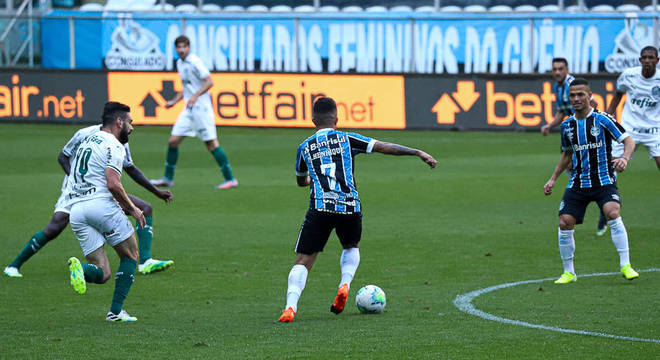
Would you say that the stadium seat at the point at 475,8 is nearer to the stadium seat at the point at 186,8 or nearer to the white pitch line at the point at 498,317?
the stadium seat at the point at 186,8

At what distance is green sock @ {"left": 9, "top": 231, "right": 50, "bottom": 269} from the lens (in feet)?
33.4

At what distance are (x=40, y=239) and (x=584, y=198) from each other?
5033mm

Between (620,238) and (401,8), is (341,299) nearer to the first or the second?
(620,238)

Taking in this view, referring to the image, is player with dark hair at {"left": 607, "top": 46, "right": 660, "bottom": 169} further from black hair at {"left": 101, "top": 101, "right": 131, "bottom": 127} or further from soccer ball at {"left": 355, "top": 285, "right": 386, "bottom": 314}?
black hair at {"left": 101, "top": 101, "right": 131, "bottom": 127}

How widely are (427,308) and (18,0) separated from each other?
85.4 feet

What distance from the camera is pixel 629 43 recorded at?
2650cm

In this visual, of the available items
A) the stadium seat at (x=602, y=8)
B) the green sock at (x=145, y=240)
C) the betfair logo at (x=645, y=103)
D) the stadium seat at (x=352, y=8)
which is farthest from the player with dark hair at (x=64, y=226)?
the stadium seat at (x=352, y=8)

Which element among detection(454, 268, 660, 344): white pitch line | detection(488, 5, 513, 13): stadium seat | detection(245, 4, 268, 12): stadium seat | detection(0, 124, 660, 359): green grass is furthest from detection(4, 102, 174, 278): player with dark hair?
detection(245, 4, 268, 12): stadium seat

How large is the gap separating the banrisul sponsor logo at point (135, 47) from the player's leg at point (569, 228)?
21413 millimetres

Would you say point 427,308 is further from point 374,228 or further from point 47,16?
point 47,16

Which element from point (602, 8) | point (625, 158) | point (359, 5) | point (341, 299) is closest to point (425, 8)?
point (359, 5)

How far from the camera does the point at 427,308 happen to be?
336 inches

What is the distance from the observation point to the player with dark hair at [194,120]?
16953 mm

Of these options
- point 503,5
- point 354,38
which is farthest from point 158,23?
point 503,5
